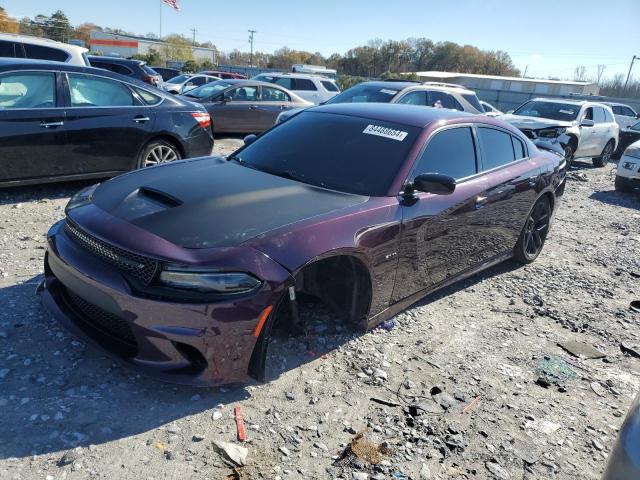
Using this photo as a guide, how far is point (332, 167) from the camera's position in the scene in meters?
3.71

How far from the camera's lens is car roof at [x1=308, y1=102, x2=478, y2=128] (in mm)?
4008

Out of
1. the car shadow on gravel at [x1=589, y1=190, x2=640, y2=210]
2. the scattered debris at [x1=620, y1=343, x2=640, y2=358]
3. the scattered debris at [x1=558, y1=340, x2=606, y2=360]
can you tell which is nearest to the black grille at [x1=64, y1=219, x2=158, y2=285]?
the scattered debris at [x1=558, y1=340, x2=606, y2=360]

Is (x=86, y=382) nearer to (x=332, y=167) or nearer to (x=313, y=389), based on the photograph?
(x=313, y=389)

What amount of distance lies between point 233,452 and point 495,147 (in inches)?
139

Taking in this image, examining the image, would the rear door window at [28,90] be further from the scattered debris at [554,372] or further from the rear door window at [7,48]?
the scattered debris at [554,372]

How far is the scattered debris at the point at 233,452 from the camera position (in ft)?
8.02

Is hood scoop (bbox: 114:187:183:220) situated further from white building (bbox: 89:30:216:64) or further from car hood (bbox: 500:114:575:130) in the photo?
white building (bbox: 89:30:216:64)

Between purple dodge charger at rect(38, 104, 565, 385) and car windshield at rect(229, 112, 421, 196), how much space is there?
1cm

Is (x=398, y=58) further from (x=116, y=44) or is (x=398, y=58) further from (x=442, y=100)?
(x=442, y=100)

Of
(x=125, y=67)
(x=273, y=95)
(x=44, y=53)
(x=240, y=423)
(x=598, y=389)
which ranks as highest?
(x=44, y=53)

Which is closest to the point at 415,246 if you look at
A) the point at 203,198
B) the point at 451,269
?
the point at 451,269

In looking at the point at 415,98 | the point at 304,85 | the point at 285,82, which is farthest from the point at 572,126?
the point at 285,82

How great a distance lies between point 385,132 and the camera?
388 centimetres

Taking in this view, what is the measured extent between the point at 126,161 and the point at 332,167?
12.1ft
